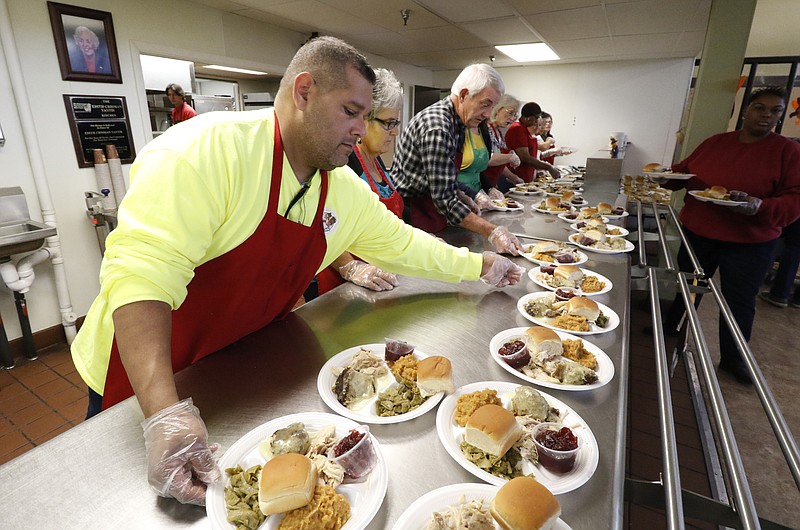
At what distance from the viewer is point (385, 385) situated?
119 centimetres

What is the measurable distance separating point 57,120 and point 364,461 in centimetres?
443

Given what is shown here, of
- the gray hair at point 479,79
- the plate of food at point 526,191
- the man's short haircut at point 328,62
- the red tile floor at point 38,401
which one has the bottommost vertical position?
the red tile floor at point 38,401

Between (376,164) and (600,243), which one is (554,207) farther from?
(376,164)

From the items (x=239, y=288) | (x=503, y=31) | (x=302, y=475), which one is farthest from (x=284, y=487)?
(x=503, y=31)

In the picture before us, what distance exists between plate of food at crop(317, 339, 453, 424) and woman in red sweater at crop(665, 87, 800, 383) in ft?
10.2

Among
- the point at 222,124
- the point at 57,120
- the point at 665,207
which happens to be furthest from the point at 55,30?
the point at 665,207

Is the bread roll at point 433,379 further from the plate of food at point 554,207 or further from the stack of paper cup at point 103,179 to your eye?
the stack of paper cup at point 103,179

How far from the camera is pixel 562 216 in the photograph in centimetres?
350

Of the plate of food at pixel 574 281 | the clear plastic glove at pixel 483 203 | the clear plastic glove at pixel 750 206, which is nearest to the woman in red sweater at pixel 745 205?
the clear plastic glove at pixel 750 206

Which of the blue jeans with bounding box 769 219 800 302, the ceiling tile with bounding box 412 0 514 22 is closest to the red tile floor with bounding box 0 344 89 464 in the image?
the ceiling tile with bounding box 412 0 514 22

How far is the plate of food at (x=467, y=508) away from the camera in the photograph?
734mm

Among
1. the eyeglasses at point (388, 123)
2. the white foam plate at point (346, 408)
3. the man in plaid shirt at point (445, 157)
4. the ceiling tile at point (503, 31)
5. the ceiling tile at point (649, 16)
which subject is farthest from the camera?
the ceiling tile at point (503, 31)

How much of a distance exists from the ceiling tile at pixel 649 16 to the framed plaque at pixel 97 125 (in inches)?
220

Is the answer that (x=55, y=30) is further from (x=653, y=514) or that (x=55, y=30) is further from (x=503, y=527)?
(x=653, y=514)
